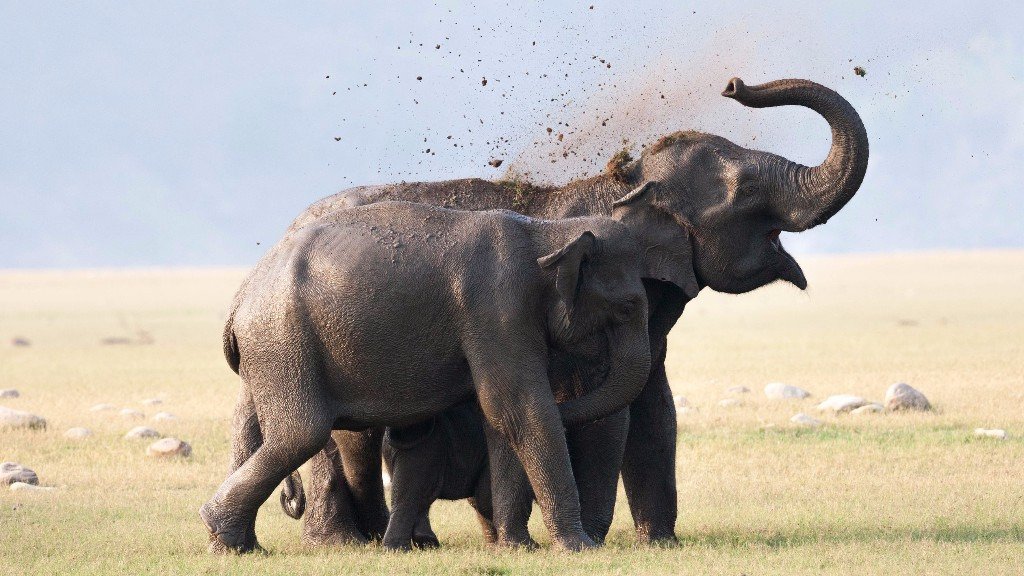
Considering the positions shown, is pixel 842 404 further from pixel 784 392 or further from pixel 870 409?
pixel 784 392

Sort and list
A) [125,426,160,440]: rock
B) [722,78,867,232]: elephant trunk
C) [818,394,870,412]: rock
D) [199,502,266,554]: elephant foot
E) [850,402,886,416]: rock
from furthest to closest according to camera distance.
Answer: [818,394,870,412]: rock
[850,402,886,416]: rock
[125,426,160,440]: rock
[722,78,867,232]: elephant trunk
[199,502,266,554]: elephant foot

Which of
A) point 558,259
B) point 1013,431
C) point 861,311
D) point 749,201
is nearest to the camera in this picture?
point 558,259

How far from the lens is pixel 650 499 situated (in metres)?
13.9

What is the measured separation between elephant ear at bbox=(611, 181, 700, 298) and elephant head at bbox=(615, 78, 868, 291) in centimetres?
2

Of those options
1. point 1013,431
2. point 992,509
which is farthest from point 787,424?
point 992,509

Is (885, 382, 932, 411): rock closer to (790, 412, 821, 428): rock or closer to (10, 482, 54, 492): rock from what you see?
(790, 412, 821, 428): rock

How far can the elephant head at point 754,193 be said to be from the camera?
12.9 metres

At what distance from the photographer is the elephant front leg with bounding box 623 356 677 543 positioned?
1383cm

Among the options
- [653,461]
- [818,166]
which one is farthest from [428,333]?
[818,166]

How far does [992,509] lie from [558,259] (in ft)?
17.4

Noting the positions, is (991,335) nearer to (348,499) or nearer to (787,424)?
(787,424)

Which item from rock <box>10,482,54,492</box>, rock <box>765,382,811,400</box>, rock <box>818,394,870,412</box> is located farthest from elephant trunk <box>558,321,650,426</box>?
rock <box>765,382,811,400</box>

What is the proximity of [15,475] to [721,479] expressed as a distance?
7.26m

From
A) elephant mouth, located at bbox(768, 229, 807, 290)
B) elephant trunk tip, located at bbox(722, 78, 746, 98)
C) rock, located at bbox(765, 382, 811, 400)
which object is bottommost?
rock, located at bbox(765, 382, 811, 400)
